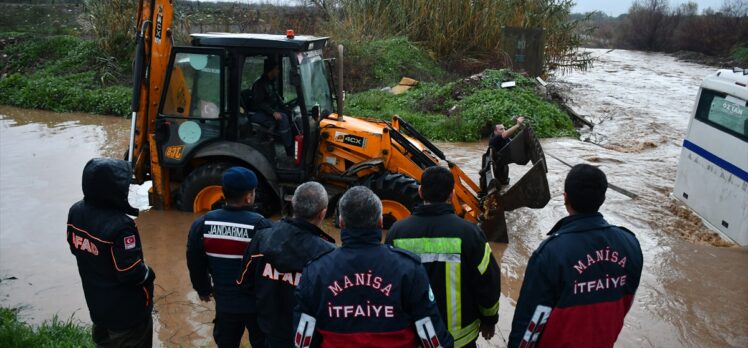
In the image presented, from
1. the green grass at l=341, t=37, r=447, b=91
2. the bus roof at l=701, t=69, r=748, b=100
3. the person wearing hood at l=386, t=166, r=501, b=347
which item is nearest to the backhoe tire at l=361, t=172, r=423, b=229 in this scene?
the person wearing hood at l=386, t=166, r=501, b=347

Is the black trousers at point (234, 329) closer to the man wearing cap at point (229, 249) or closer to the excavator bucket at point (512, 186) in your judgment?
the man wearing cap at point (229, 249)

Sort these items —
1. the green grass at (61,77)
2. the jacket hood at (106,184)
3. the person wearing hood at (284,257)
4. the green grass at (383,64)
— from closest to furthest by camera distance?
the person wearing hood at (284,257)
the jacket hood at (106,184)
the green grass at (61,77)
the green grass at (383,64)

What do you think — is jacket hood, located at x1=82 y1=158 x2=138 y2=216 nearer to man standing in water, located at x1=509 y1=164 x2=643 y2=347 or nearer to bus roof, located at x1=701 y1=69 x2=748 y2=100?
man standing in water, located at x1=509 y1=164 x2=643 y2=347

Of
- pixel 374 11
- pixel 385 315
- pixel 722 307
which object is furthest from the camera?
pixel 374 11

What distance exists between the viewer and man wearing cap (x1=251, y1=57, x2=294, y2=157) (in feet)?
21.8

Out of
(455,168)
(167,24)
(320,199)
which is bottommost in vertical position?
(455,168)

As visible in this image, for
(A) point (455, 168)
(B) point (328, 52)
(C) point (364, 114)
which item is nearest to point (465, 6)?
(B) point (328, 52)

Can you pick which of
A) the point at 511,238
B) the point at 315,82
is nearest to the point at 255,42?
the point at 315,82

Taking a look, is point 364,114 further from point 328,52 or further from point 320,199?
point 320,199

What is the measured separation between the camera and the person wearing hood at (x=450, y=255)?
2953 mm

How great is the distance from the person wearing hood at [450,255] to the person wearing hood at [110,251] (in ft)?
4.98

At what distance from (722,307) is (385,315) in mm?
4800

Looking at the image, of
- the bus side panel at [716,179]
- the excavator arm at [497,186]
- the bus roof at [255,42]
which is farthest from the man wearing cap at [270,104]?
the bus side panel at [716,179]

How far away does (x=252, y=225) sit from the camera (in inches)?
129
